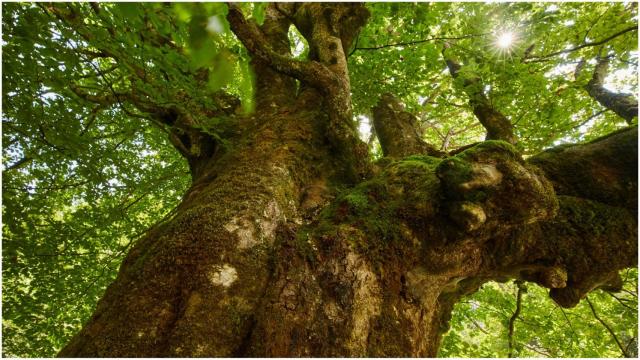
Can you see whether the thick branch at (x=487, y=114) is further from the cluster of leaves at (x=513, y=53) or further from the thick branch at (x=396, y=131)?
the thick branch at (x=396, y=131)

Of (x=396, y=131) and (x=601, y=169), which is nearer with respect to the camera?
(x=601, y=169)

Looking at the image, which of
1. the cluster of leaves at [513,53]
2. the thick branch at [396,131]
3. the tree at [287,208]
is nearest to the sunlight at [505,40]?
the cluster of leaves at [513,53]

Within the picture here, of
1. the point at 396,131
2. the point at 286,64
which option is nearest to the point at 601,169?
the point at 396,131

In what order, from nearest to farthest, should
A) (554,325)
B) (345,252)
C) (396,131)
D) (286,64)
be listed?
(345,252)
(286,64)
(396,131)
(554,325)

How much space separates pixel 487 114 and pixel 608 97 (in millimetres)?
2573

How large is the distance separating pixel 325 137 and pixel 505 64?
12.6 feet

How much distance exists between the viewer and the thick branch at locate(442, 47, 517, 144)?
181 inches

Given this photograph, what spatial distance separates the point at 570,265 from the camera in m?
2.62

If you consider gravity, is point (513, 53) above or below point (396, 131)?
above

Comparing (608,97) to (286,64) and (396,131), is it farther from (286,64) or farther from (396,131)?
(286,64)

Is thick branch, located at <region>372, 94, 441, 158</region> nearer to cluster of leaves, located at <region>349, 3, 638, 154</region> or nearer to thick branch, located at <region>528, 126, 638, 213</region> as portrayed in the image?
cluster of leaves, located at <region>349, 3, 638, 154</region>

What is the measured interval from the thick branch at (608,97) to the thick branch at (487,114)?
7.00ft

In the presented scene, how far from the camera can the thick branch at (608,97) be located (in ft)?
17.5

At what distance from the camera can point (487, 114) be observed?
5.03 meters
